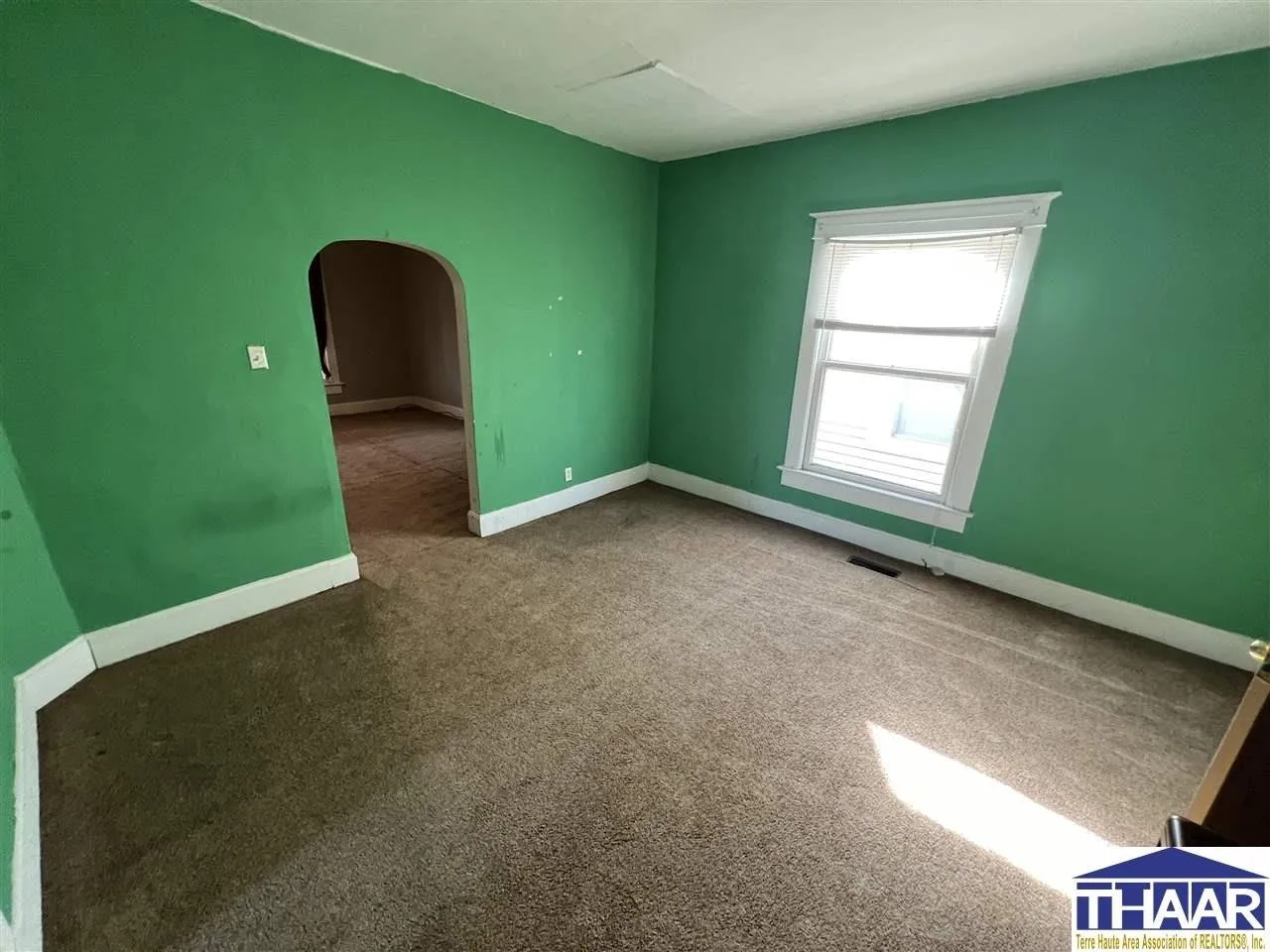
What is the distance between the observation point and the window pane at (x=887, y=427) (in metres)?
3.08

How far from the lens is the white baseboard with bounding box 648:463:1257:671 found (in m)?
2.41

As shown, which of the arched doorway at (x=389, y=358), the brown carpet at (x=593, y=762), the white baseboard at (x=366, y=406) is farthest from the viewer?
the white baseboard at (x=366, y=406)

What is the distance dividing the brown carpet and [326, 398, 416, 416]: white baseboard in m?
4.67

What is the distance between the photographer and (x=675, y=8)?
5.90 ft

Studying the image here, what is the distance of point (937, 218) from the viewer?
2.74 meters

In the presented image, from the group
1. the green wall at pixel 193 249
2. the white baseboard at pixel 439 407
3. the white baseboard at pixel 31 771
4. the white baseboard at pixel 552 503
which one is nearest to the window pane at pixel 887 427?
the white baseboard at pixel 552 503

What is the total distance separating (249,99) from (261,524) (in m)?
1.87

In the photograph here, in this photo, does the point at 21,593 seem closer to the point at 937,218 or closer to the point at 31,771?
the point at 31,771

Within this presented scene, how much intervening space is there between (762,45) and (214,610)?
138 inches

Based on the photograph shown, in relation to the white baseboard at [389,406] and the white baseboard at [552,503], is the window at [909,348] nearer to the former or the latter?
the white baseboard at [552,503]

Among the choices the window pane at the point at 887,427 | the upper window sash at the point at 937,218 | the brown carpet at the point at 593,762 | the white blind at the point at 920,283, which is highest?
the upper window sash at the point at 937,218

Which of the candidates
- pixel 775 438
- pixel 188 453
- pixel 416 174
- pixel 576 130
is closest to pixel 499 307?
pixel 416 174

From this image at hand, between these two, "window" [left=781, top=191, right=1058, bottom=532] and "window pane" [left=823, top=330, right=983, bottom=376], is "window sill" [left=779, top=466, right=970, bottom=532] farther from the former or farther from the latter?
"window pane" [left=823, top=330, right=983, bottom=376]

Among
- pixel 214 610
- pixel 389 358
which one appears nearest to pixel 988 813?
pixel 214 610
